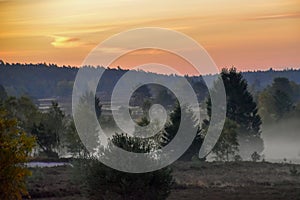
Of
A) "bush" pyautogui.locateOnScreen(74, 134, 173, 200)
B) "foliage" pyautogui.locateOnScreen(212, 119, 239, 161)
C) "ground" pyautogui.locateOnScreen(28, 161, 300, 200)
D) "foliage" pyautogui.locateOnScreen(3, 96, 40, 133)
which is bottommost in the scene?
"ground" pyautogui.locateOnScreen(28, 161, 300, 200)

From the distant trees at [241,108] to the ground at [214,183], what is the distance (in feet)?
94.0

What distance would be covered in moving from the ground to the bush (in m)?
2.53

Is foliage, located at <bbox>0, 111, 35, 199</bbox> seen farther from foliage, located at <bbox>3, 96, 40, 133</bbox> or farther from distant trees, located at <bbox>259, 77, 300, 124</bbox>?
distant trees, located at <bbox>259, 77, 300, 124</bbox>

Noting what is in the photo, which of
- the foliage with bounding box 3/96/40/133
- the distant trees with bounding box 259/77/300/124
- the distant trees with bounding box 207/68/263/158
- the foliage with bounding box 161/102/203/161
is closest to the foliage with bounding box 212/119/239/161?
the foliage with bounding box 161/102/203/161

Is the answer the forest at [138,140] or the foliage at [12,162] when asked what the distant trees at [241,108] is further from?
the foliage at [12,162]

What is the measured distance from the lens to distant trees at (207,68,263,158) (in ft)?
273

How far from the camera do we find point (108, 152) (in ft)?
85.1

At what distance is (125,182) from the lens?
2573 cm

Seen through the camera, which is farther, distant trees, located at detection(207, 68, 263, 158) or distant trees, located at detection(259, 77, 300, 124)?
distant trees, located at detection(259, 77, 300, 124)

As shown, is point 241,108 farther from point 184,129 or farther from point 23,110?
point 23,110

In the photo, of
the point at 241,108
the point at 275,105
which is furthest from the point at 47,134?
the point at 275,105

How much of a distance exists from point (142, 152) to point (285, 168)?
29.5m

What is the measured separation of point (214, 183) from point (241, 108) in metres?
44.6

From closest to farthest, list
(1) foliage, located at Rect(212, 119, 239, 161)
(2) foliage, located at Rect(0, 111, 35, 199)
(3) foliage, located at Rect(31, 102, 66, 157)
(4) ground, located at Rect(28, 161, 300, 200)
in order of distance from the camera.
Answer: (2) foliage, located at Rect(0, 111, 35, 199), (4) ground, located at Rect(28, 161, 300, 200), (3) foliage, located at Rect(31, 102, 66, 157), (1) foliage, located at Rect(212, 119, 239, 161)
